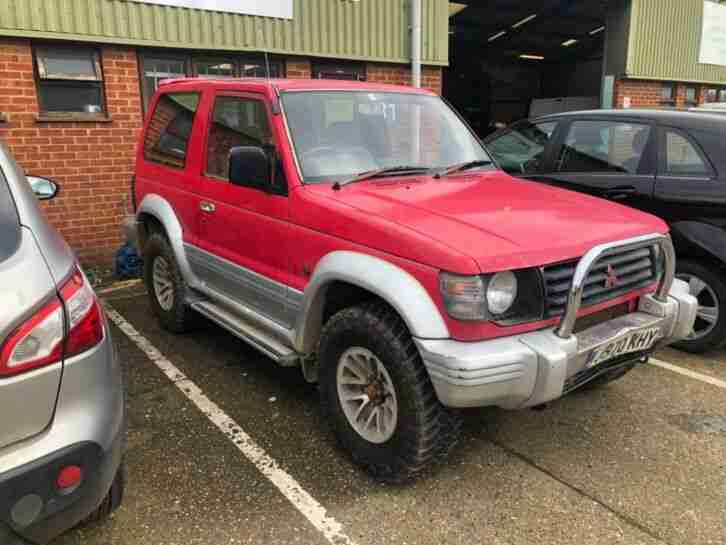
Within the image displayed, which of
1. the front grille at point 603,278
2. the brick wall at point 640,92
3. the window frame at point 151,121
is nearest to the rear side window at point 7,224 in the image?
the front grille at point 603,278

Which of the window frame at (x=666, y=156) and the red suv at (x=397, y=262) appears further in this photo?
the window frame at (x=666, y=156)

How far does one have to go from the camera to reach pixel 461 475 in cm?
308

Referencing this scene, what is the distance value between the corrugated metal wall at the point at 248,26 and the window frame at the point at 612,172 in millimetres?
4142

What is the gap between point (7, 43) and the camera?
6.29 meters

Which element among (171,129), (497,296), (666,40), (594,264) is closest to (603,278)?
(594,264)

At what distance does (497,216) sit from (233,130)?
6.23 ft

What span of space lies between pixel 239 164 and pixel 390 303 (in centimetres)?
118

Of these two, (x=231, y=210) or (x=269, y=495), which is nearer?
(x=269, y=495)

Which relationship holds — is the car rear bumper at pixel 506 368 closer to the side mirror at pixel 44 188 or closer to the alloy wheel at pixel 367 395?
the alloy wheel at pixel 367 395

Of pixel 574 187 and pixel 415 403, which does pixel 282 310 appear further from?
pixel 574 187

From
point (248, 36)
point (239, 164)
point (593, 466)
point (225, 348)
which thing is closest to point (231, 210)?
point (239, 164)

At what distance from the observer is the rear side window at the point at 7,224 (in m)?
1.90

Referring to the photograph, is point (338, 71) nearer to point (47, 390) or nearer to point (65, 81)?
point (65, 81)

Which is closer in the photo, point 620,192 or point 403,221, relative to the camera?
point 403,221
